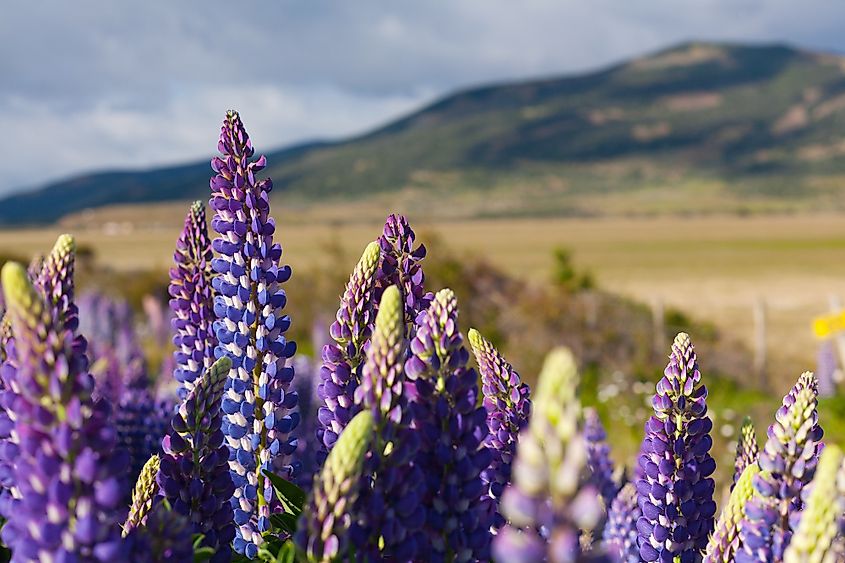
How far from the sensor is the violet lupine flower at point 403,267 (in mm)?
2094

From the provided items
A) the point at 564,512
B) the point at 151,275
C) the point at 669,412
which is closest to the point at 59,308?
the point at 564,512

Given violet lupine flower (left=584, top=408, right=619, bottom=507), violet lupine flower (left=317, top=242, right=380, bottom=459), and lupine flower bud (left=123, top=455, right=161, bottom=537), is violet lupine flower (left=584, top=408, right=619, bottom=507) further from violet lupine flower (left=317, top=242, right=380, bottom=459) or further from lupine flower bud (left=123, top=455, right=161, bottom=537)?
lupine flower bud (left=123, top=455, right=161, bottom=537)

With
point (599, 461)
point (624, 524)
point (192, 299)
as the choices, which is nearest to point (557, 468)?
point (192, 299)

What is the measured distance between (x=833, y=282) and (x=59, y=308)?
64.4 metres

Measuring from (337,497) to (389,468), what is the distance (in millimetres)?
115

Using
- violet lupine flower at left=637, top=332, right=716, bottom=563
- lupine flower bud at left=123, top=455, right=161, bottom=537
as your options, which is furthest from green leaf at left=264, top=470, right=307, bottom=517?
violet lupine flower at left=637, top=332, right=716, bottom=563

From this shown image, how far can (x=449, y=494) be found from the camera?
1.51m

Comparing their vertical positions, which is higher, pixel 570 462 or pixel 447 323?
pixel 447 323

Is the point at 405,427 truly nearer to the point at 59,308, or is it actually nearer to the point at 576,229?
the point at 59,308

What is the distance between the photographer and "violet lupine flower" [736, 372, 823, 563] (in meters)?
1.58

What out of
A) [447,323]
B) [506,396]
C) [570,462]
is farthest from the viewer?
[506,396]

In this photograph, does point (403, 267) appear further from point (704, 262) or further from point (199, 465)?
point (704, 262)

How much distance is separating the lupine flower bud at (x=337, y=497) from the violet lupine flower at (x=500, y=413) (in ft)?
1.83

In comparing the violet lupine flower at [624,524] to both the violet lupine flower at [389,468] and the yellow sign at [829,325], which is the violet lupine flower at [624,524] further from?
the yellow sign at [829,325]
